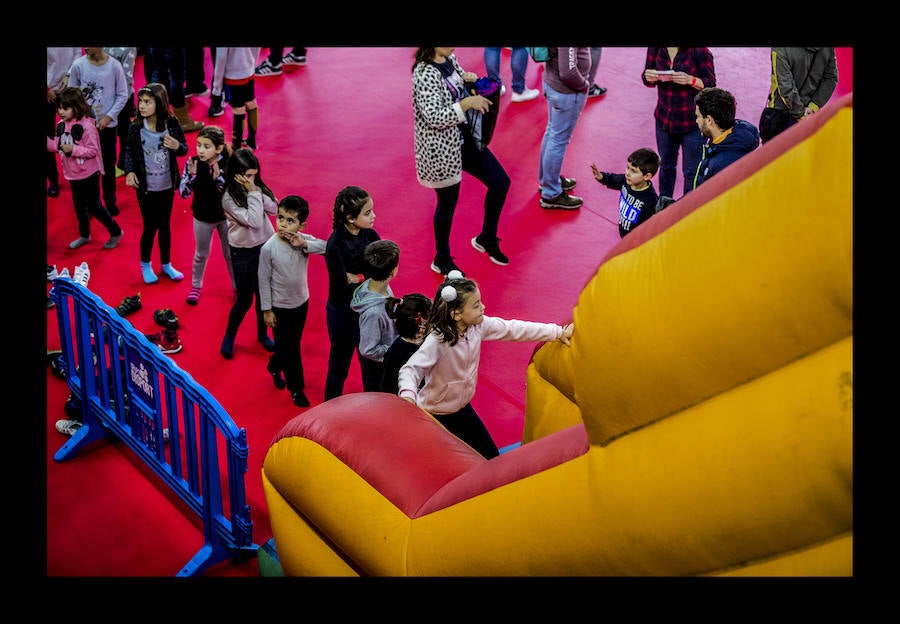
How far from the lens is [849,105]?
74.9 inches

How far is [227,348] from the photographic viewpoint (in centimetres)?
533

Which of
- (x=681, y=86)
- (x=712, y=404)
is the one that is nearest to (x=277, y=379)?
(x=681, y=86)

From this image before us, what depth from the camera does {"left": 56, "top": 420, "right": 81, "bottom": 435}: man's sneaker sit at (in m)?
4.77

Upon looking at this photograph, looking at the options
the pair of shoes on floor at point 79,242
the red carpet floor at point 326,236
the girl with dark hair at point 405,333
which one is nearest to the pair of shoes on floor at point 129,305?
the red carpet floor at point 326,236

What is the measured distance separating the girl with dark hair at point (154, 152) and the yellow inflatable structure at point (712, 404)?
337 centimetres

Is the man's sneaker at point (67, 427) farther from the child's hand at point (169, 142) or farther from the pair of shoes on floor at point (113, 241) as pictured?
the pair of shoes on floor at point (113, 241)

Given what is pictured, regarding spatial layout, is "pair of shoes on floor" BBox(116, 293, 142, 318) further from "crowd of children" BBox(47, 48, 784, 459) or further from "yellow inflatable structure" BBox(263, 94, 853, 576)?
"yellow inflatable structure" BBox(263, 94, 853, 576)

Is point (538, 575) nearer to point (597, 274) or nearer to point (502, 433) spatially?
point (597, 274)

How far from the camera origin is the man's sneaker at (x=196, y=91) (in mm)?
8547

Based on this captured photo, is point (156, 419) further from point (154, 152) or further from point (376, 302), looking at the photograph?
point (154, 152)

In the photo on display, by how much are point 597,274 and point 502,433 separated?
2.48 m

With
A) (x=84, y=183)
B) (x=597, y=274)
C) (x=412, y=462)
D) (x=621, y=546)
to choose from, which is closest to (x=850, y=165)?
(x=597, y=274)

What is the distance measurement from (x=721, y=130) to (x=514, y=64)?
142 inches

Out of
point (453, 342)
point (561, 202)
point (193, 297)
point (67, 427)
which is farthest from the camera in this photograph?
point (561, 202)
